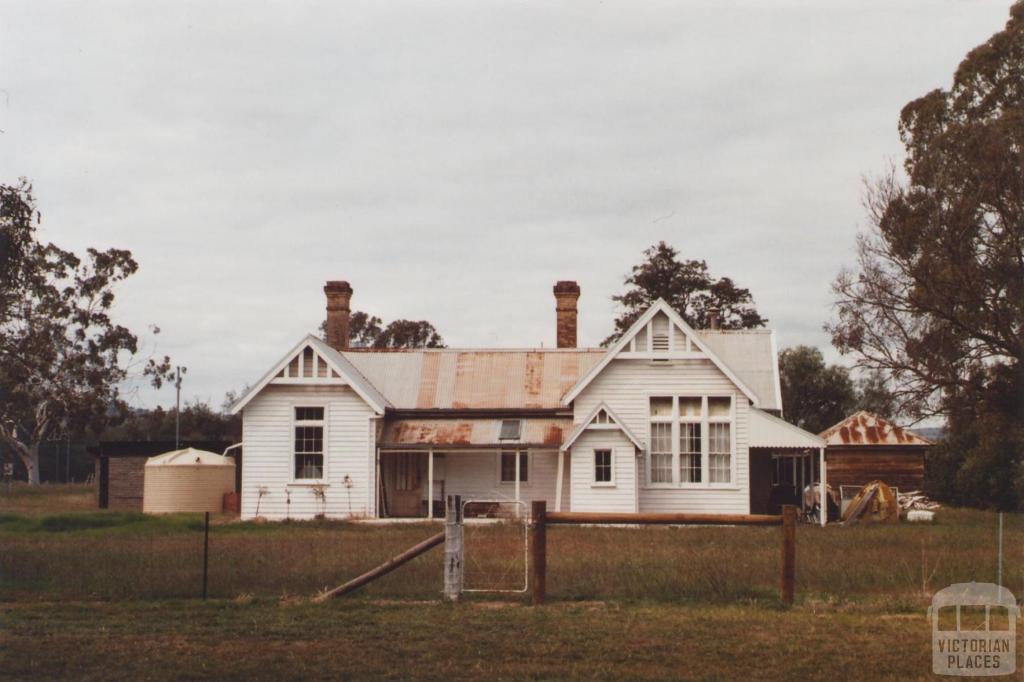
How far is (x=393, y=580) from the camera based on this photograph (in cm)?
1755

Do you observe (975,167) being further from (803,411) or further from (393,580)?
(803,411)

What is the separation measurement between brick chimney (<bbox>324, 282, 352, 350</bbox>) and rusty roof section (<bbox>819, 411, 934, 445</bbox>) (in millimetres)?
17616

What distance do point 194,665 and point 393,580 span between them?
19.9ft

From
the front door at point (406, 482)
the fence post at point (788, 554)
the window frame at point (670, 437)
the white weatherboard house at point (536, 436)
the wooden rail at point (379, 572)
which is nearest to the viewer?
the fence post at point (788, 554)

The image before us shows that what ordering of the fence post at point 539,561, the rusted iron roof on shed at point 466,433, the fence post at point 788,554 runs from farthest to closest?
the rusted iron roof on shed at point 466,433, the fence post at point 539,561, the fence post at point 788,554

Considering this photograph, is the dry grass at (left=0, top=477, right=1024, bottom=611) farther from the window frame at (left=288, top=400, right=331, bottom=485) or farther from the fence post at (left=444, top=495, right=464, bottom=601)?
the window frame at (left=288, top=400, right=331, bottom=485)

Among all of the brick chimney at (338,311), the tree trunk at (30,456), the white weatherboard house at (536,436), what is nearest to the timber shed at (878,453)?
the white weatherboard house at (536,436)

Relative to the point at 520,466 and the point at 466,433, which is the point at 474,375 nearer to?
the point at 466,433

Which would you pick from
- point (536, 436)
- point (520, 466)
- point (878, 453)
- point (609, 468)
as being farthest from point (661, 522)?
point (878, 453)

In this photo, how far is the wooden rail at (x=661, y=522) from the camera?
15109 mm

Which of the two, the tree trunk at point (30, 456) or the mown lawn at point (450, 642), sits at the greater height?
the tree trunk at point (30, 456)

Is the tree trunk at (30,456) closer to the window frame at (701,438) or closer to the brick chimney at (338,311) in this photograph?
the brick chimney at (338,311)

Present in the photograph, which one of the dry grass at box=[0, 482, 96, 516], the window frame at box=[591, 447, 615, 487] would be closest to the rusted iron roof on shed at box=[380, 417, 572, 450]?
the window frame at box=[591, 447, 615, 487]

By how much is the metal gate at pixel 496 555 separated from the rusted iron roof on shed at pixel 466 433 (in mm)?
2059
